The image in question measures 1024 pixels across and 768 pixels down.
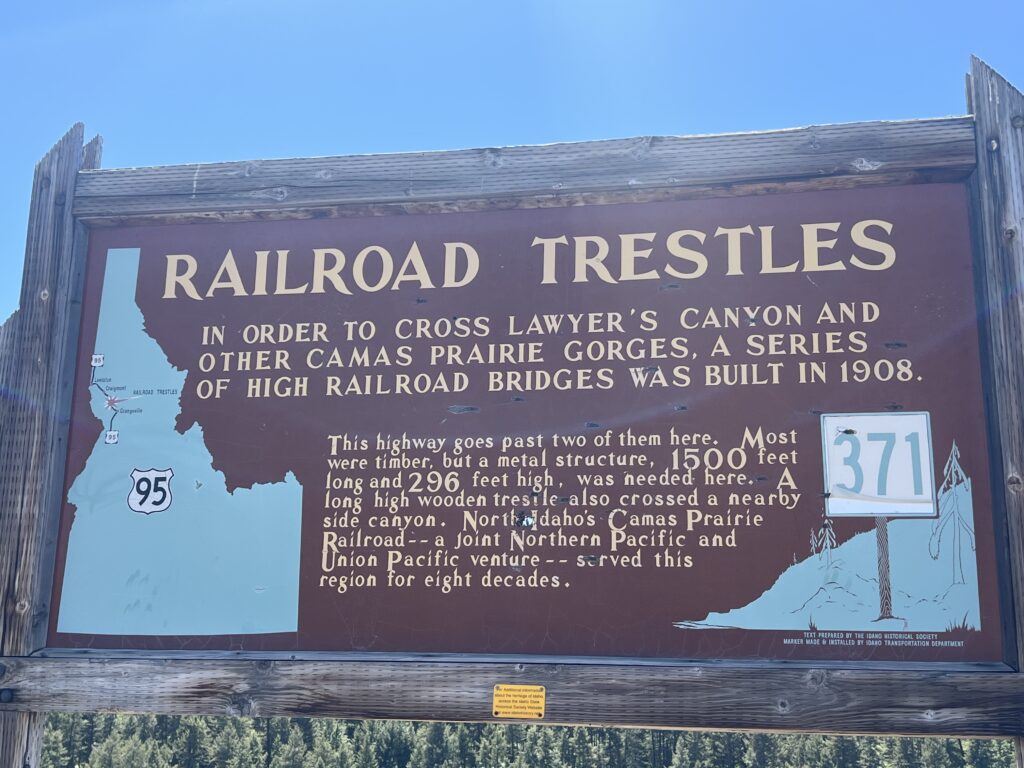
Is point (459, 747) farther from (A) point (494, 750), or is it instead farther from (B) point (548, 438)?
(B) point (548, 438)

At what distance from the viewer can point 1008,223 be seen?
3984 millimetres

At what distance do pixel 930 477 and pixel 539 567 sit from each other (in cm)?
144

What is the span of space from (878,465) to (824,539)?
332 mm

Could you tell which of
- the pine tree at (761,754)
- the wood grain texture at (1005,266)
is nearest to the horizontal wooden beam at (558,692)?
the wood grain texture at (1005,266)

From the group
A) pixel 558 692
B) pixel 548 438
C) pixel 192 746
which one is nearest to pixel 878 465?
pixel 548 438

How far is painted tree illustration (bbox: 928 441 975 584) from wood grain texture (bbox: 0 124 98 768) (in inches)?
134

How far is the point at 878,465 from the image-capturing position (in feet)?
12.7

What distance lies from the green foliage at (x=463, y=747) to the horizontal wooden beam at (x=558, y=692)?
3365 cm

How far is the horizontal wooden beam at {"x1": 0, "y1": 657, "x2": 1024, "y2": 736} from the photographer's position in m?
3.64

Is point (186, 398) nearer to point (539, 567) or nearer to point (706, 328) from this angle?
point (539, 567)

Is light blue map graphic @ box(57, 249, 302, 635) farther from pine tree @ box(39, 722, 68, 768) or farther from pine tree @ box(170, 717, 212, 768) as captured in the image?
pine tree @ box(170, 717, 212, 768)

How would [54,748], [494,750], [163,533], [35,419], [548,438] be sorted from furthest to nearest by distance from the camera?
[494,750] → [54,748] → [35,419] → [163,533] → [548,438]

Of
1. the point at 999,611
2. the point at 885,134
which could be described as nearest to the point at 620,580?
the point at 999,611

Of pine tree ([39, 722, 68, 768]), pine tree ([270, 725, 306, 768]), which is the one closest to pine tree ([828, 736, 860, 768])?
pine tree ([270, 725, 306, 768])
